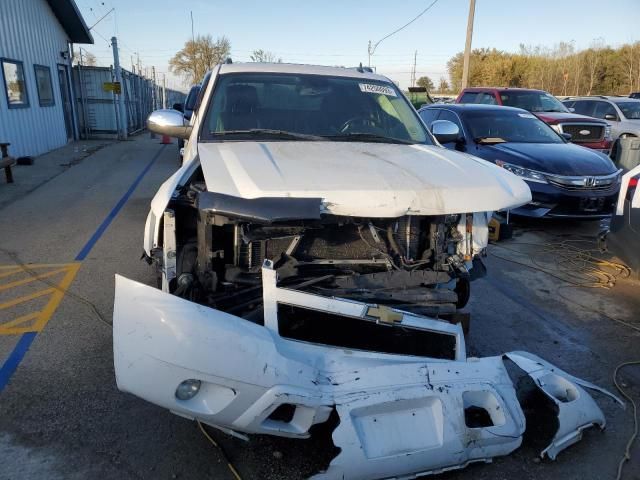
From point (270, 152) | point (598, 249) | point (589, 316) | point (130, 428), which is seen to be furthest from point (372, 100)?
point (598, 249)

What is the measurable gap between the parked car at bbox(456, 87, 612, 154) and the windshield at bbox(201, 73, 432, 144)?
788 cm

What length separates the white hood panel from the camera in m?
2.48

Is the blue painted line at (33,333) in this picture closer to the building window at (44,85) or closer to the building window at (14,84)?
the building window at (14,84)

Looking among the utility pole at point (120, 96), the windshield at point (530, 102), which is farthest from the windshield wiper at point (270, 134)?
the utility pole at point (120, 96)

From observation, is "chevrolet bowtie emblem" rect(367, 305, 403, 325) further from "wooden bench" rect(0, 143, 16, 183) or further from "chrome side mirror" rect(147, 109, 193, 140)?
"wooden bench" rect(0, 143, 16, 183)

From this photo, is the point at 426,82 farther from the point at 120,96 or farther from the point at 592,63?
the point at 120,96

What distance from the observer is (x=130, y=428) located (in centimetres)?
279

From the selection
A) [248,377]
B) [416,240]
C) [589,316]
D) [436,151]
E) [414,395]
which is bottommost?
[589,316]

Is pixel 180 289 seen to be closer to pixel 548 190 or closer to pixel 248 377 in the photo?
pixel 248 377

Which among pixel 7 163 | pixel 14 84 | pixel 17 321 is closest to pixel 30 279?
pixel 17 321

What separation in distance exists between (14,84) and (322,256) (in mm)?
12410

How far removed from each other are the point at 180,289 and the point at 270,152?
1.08m

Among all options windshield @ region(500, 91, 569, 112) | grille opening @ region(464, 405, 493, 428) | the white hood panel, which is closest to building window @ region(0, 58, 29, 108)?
the white hood panel

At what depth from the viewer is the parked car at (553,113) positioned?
11422 mm
